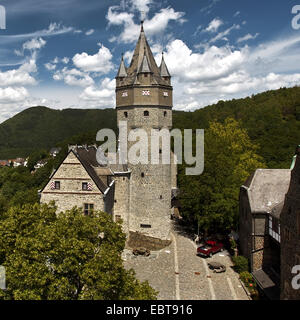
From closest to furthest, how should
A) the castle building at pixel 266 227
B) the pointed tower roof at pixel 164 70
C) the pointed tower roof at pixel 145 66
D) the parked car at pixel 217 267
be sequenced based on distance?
the castle building at pixel 266 227, the parked car at pixel 217 267, the pointed tower roof at pixel 145 66, the pointed tower roof at pixel 164 70

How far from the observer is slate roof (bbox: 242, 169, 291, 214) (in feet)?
80.2

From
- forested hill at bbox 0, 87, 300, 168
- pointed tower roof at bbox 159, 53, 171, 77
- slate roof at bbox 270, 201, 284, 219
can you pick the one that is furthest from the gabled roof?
forested hill at bbox 0, 87, 300, 168

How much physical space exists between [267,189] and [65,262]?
1878cm

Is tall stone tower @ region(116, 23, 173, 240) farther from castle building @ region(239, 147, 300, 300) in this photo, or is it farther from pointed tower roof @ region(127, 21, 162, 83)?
castle building @ region(239, 147, 300, 300)

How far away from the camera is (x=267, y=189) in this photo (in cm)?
2542

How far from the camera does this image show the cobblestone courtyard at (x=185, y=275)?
70.9 feet

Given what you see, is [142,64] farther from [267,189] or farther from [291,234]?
[291,234]

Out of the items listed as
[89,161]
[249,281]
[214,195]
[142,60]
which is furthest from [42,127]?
[249,281]

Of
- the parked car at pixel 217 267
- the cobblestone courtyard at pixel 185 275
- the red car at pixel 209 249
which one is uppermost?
the red car at pixel 209 249

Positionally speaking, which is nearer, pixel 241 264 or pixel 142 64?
pixel 241 264

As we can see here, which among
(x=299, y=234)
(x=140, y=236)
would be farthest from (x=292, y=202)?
(x=140, y=236)

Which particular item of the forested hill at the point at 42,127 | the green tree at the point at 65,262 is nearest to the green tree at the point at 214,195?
the green tree at the point at 65,262

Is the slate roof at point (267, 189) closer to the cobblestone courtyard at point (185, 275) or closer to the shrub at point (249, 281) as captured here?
the shrub at point (249, 281)

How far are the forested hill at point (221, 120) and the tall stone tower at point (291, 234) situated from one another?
30.6 m
